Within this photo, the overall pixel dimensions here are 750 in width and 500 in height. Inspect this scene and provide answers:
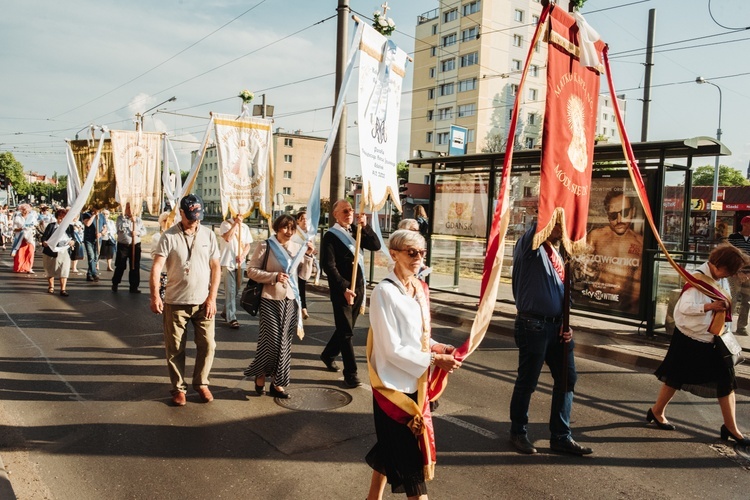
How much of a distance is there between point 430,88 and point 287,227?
56.5 meters

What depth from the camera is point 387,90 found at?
6199mm

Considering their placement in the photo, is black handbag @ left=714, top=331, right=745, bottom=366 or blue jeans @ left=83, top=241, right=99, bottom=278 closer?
black handbag @ left=714, top=331, right=745, bottom=366

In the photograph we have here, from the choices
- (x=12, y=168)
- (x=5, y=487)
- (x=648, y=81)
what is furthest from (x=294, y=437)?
(x=12, y=168)

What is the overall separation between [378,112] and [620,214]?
5010mm

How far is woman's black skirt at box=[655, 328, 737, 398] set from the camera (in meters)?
4.64

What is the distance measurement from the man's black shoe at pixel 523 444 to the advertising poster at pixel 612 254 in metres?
5.06

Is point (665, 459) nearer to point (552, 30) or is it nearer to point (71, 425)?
point (552, 30)

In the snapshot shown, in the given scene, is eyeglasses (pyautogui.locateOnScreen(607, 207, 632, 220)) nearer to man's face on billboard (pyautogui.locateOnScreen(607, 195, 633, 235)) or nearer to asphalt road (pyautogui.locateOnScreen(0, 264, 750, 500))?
man's face on billboard (pyautogui.locateOnScreen(607, 195, 633, 235))

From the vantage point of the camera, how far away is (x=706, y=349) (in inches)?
186

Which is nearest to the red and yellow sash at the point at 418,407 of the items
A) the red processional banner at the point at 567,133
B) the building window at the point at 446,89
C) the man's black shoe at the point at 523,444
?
the red processional banner at the point at 567,133

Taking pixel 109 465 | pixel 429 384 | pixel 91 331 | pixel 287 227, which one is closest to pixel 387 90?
pixel 287 227

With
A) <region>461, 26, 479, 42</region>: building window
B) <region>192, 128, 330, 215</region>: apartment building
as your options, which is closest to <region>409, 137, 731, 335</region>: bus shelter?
<region>461, 26, 479, 42</region>: building window

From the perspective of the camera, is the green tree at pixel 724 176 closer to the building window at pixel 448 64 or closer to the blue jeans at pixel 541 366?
the building window at pixel 448 64

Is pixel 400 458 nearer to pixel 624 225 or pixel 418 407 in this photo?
pixel 418 407
